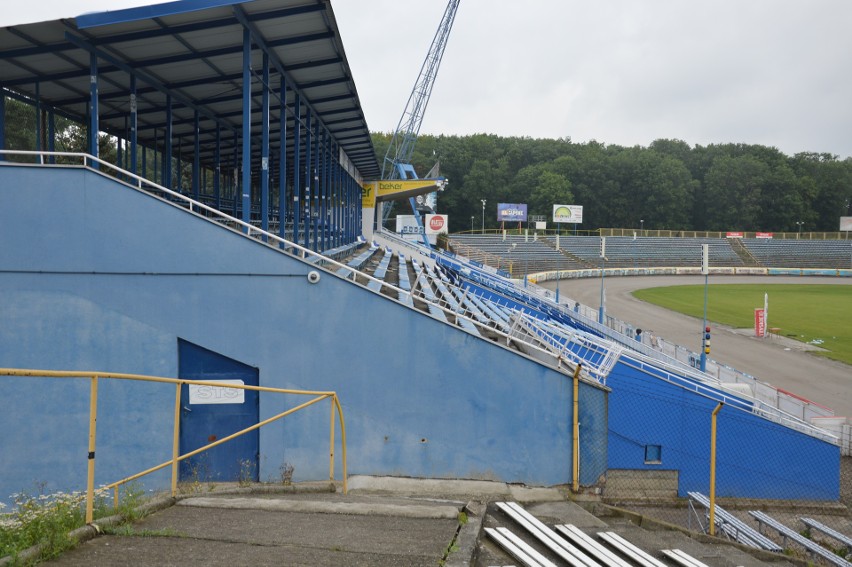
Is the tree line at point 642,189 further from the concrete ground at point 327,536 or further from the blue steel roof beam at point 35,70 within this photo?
the concrete ground at point 327,536

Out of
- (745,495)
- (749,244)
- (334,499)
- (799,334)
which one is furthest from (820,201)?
(334,499)

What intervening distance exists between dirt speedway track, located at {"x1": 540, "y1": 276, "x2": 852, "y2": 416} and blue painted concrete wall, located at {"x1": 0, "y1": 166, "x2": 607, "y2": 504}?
14209 millimetres

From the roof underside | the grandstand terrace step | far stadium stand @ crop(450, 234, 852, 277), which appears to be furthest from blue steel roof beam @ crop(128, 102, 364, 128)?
the grandstand terrace step

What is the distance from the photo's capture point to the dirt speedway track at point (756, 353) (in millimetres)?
21266

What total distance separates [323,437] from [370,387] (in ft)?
3.19

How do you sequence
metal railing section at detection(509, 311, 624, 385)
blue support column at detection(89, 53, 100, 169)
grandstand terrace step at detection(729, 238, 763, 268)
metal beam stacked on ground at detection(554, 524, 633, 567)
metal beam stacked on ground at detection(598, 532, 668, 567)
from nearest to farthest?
metal beam stacked on ground at detection(554, 524, 633, 567) < metal beam stacked on ground at detection(598, 532, 668, 567) < metal railing section at detection(509, 311, 624, 385) < blue support column at detection(89, 53, 100, 169) < grandstand terrace step at detection(729, 238, 763, 268)

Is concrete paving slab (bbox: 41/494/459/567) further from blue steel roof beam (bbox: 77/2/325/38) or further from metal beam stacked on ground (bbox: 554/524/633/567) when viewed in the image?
blue steel roof beam (bbox: 77/2/325/38)

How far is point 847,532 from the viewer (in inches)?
410

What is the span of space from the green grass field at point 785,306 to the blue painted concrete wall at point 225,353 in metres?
23.0

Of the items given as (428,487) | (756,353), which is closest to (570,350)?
(428,487)

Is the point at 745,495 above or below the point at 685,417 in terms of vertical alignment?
below

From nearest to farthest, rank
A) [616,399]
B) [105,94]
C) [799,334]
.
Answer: [616,399] < [105,94] < [799,334]

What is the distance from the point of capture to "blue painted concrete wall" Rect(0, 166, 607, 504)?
902cm

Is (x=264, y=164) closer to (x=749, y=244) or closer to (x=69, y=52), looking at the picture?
(x=69, y=52)
